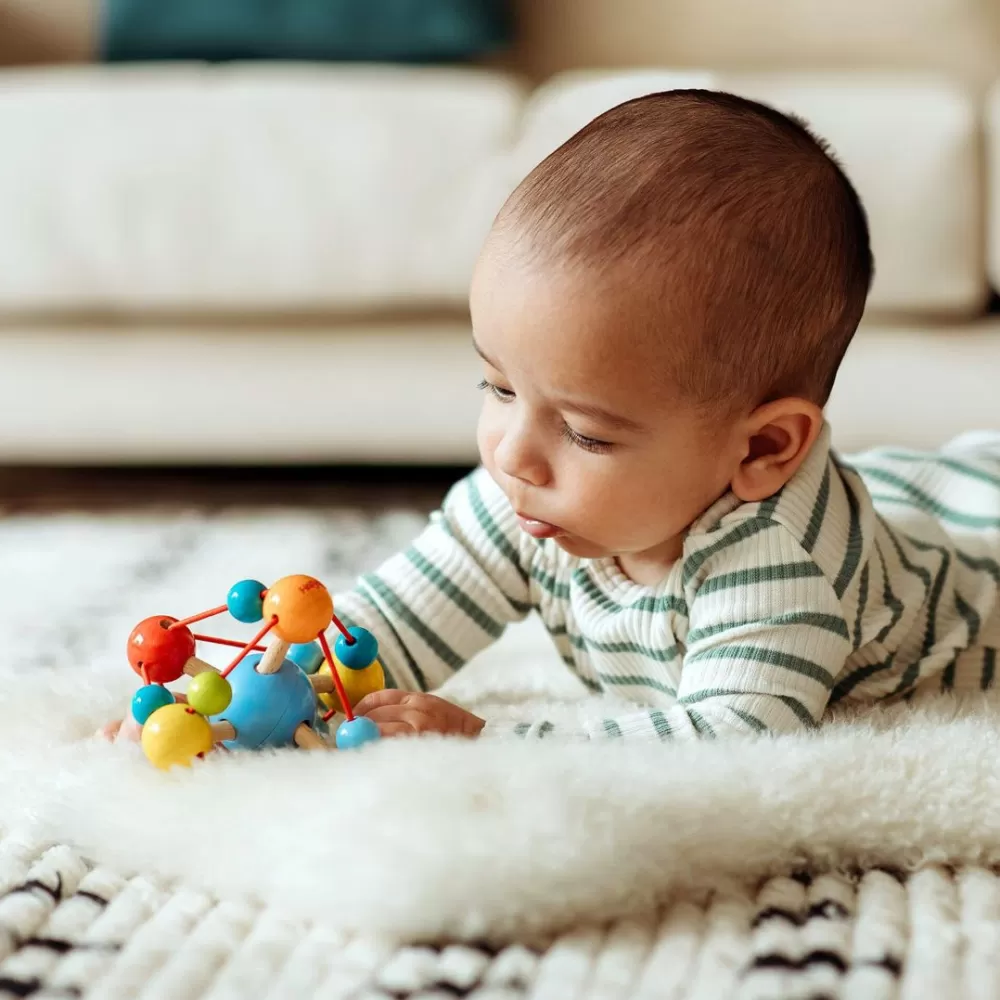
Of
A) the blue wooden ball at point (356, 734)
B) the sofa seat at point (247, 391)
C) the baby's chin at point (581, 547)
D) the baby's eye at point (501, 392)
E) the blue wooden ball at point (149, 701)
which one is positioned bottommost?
the sofa seat at point (247, 391)

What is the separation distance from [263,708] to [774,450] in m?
0.32

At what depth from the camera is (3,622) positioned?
108 centimetres

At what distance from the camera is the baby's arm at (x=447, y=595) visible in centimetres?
84

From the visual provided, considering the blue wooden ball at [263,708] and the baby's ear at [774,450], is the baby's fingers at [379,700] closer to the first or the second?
the blue wooden ball at [263,708]

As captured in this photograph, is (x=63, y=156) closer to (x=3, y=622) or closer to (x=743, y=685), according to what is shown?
(x=3, y=622)

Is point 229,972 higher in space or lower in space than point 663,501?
lower

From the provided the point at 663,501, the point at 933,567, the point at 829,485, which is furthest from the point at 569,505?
the point at 933,567

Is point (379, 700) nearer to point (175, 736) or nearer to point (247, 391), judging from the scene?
point (175, 736)

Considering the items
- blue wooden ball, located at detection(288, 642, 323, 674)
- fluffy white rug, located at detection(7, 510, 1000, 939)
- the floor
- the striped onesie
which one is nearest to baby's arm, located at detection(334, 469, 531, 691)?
the striped onesie

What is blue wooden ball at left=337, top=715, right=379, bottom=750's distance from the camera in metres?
0.65

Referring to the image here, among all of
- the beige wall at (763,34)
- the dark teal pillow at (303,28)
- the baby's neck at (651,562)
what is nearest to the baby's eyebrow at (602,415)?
the baby's neck at (651,562)

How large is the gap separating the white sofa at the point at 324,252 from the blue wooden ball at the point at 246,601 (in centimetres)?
68

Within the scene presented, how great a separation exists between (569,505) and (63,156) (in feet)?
2.73

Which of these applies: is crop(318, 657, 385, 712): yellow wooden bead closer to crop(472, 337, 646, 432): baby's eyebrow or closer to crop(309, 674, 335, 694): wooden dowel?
crop(309, 674, 335, 694): wooden dowel
